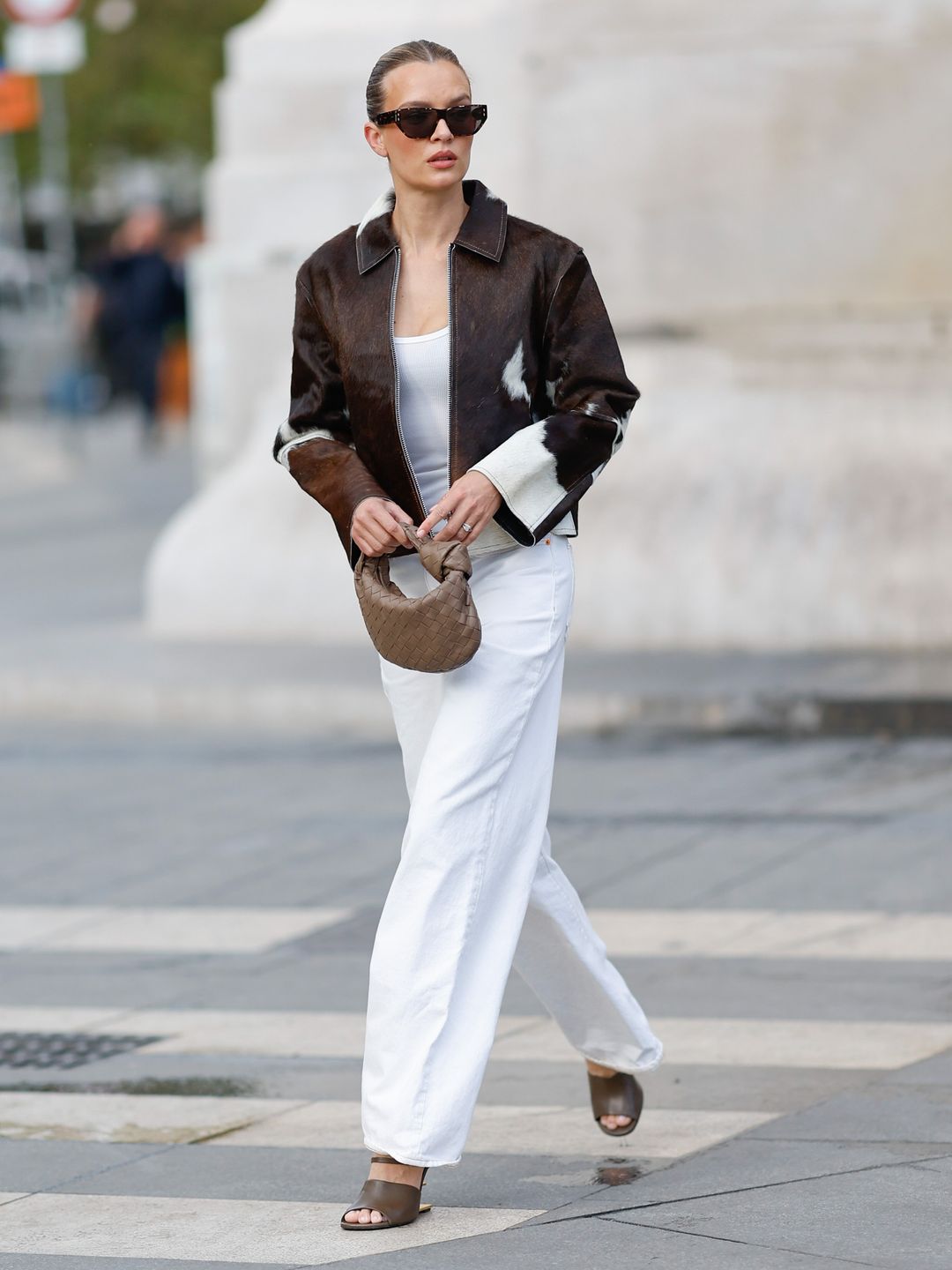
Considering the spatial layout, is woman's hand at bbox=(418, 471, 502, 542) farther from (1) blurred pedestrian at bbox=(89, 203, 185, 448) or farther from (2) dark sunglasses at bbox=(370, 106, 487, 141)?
(1) blurred pedestrian at bbox=(89, 203, 185, 448)

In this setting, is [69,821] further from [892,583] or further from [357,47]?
[357,47]

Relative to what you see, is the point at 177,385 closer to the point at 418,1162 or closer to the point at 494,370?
the point at 494,370

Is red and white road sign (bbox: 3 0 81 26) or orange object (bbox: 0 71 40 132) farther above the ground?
red and white road sign (bbox: 3 0 81 26)

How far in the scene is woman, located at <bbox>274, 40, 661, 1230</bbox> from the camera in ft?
14.0

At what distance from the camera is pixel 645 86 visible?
1159 centimetres

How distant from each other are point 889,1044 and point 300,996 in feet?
4.76

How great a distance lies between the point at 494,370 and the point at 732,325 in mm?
7296

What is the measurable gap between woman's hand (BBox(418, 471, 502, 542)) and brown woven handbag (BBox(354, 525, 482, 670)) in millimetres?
23

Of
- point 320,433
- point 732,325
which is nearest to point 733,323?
point 732,325

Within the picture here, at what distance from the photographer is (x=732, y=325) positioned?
456 inches

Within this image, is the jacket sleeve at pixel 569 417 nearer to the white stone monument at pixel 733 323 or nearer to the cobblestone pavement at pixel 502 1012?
the cobblestone pavement at pixel 502 1012

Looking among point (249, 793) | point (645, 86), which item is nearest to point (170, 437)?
point (645, 86)

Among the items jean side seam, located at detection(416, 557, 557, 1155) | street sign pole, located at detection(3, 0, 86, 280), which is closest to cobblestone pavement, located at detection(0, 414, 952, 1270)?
jean side seam, located at detection(416, 557, 557, 1155)

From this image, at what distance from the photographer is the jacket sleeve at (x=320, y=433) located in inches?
177
